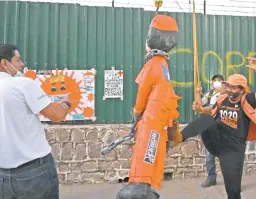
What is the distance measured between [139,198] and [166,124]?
23.9 inches

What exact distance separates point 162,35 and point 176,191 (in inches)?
135

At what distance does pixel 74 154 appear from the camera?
19.1 feet

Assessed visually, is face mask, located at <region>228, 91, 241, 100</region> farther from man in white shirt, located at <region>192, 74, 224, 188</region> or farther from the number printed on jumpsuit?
man in white shirt, located at <region>192, 74, 224, 188</region>

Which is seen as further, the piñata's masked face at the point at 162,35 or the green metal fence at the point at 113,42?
the green metal fence at the point at 113,42

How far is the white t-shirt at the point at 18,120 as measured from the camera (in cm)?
247

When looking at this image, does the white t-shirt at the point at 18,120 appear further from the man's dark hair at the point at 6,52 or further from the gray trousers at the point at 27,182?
the man's dark hair at the point at 6,52

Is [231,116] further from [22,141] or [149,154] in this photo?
[22,141]

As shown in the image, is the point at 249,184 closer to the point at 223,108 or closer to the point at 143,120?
the point at 223,108

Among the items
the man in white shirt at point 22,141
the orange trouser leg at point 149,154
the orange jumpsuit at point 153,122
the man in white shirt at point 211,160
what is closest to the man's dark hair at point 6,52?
the man in white shirt at point 22,141

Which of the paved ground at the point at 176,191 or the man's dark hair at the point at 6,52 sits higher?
the man's dark hair at the point at 6,52

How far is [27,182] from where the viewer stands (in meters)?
2.46

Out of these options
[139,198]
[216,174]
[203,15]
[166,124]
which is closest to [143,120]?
[166,124]

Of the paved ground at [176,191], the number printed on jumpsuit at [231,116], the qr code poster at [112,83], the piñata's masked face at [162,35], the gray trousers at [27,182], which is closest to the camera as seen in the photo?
the gray trousers at [27,182]

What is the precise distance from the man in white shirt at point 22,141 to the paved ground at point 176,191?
295cm
